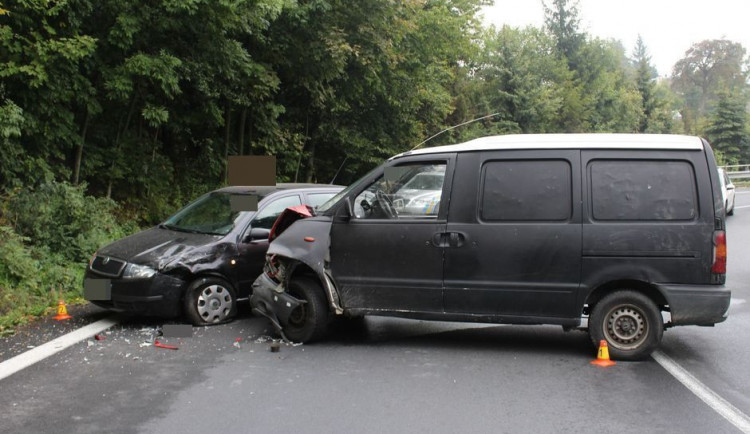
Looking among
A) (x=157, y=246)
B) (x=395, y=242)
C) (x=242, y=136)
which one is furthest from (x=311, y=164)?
(x=395, y=242)

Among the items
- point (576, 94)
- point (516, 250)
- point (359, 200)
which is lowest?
point (516, 250)

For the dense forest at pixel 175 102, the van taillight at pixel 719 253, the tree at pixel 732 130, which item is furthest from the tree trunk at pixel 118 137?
the tree at pixel 732 130

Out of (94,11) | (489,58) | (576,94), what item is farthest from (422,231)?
(576,94)

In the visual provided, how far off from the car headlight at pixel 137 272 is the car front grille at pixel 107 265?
0.29 feet

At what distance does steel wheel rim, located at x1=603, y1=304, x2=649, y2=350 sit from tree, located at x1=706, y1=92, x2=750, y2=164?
49.8 meters

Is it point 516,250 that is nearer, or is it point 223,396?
point 223,396

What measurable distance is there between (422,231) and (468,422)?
2243 millimetres

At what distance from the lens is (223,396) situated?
16.4 feet

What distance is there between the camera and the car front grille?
23.3ft

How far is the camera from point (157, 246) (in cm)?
740

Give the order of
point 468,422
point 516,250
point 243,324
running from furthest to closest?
1. point 243,324
2. point 516,250
3. point 468,422

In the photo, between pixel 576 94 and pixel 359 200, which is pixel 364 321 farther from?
pixel 576 94

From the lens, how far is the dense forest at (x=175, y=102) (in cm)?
1039

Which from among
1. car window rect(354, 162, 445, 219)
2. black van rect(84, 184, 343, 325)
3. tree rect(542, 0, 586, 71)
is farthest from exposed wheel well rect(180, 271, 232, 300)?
tree rect(542, 0, 586, 71)
